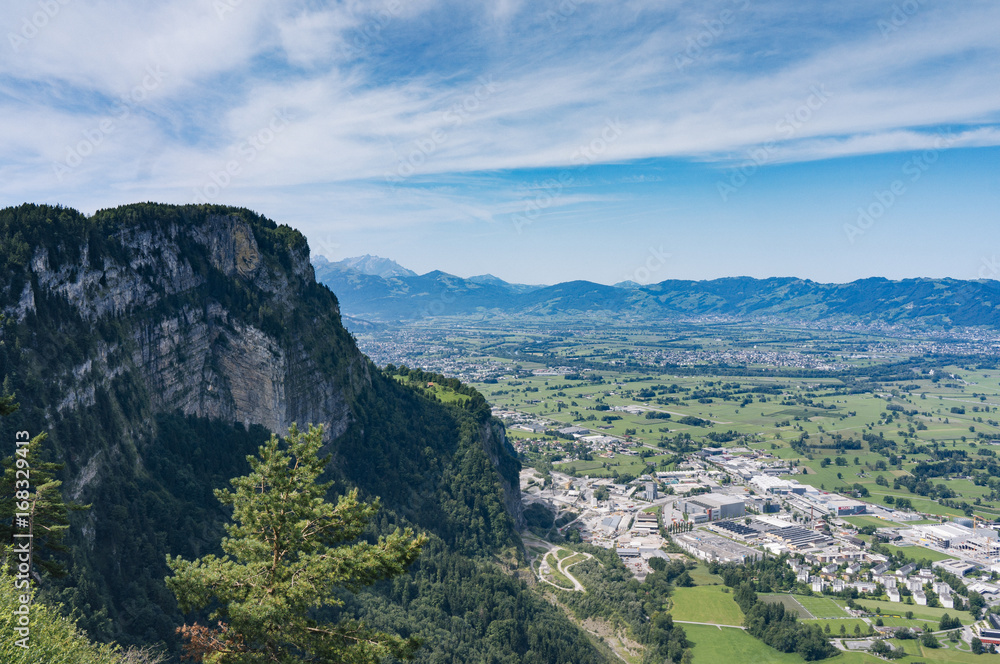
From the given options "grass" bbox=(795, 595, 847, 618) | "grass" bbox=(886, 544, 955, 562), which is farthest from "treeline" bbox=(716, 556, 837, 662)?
"grass" bbox=(886, 544, 955, 562)

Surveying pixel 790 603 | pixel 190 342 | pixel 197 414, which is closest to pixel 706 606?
pixel 790 603

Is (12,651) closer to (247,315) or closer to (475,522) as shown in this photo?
(247,315)

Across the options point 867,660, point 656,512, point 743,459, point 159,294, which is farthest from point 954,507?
point 159,294

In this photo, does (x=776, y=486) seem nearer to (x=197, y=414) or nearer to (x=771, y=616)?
(x=771, y=616)

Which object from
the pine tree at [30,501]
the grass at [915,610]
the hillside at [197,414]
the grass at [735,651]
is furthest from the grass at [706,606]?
the pine tree at [30,501]

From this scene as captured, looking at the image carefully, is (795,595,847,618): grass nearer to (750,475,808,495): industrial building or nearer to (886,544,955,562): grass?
(886,544,955,562): grass

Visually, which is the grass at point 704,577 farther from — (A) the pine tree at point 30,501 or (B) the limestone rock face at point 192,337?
(A) the pine tree at point 30,501
